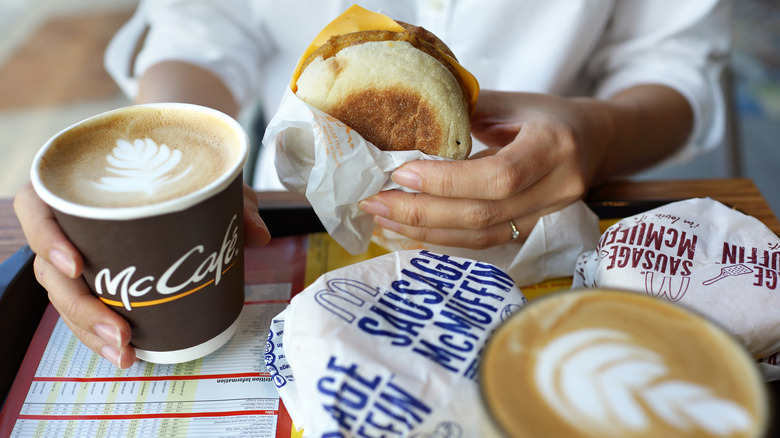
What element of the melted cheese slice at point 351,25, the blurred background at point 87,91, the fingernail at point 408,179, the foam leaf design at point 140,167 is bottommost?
the blurred background at point 87,91

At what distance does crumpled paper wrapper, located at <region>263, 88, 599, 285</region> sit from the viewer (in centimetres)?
74

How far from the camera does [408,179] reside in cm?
78

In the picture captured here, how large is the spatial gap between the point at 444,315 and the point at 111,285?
1.20 feet

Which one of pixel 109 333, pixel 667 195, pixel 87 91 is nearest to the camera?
pixel 109 333

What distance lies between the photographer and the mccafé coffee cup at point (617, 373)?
1.36 feet

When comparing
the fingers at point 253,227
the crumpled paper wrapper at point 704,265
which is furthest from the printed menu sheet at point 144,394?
the crumpled paper wrapper at point 704,265

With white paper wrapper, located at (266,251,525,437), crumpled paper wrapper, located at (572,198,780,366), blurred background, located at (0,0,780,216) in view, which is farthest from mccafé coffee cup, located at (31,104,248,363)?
blurred background, located at (0,0,780,216)

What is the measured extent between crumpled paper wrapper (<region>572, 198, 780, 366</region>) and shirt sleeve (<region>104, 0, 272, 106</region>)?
3.22 feet

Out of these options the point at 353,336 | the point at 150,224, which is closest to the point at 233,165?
the point at 150,224

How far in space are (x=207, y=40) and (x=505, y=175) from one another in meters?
0.92

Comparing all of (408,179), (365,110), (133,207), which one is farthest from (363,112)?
(133,207)

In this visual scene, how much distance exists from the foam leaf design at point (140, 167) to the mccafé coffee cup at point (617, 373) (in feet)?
1.29

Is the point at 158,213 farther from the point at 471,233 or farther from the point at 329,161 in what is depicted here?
the point at 471,233

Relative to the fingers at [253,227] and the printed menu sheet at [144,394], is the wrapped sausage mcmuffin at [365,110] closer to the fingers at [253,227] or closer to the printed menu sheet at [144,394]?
the fingers at [253,227]
